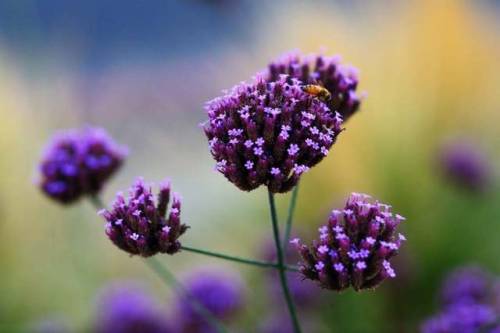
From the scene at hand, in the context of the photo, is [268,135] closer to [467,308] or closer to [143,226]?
[143,226]

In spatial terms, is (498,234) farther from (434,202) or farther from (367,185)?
(367,185)

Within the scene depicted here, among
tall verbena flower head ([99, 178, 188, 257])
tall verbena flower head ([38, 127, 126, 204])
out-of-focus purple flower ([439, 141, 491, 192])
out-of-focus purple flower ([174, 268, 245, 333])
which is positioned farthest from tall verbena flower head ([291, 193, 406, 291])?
out-of-focus purple flower ([439, 141, 491, 192])

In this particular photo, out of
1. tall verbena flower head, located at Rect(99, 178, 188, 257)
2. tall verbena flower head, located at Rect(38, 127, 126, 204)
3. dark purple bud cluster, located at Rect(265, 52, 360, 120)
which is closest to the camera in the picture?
tall verbena flower head, located at Rect(99, 178, 188, 257)

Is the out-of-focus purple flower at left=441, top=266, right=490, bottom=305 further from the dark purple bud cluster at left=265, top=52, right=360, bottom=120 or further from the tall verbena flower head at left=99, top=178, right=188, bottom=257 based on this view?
the tall verbena flower head at left=99, top=178, right=188, bottom=257

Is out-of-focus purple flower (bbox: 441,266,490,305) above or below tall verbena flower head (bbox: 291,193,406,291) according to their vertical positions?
above

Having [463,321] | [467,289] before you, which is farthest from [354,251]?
[467,289]

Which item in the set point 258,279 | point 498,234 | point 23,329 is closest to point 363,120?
point 498,234

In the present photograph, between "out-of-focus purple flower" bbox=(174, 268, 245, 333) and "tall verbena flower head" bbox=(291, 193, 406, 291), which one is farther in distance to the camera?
"out-of-focus purple flower" bbox=(174, 268, 245, 333)

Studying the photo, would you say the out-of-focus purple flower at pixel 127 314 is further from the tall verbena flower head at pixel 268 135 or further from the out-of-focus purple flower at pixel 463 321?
the tall verbena flower head at pixel 268 135
